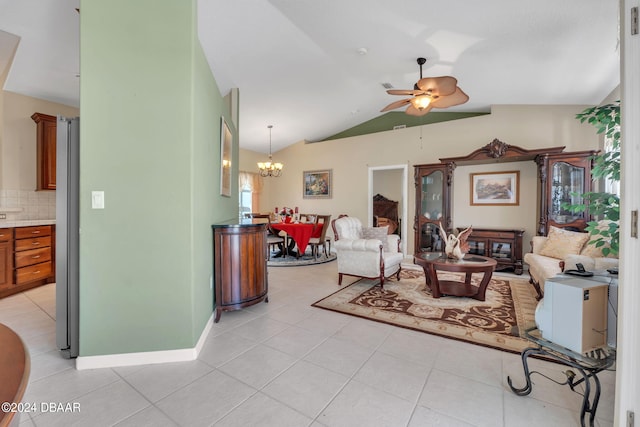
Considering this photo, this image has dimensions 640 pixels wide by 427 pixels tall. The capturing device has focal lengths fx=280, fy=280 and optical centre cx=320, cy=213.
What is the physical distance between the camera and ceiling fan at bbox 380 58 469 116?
2967 mm

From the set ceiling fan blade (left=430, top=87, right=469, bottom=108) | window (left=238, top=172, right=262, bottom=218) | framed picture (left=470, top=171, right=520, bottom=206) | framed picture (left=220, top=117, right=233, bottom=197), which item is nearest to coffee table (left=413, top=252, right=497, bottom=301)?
ceiling fan blade (left=430, top=87, right=469, bottom=108)

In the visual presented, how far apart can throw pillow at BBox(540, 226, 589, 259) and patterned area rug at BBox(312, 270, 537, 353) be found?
1.81 feet

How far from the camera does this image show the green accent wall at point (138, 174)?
6.15 feet

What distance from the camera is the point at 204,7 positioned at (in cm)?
275

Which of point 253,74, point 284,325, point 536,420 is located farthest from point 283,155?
point 536,420

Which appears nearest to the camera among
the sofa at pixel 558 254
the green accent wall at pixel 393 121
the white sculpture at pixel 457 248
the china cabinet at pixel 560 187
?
the sofa at pixel 558 254

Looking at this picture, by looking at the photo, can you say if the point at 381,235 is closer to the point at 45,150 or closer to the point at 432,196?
the point at 432,196

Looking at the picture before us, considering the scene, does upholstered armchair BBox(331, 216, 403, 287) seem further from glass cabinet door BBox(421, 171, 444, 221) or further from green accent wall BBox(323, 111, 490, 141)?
green accent wall BBox(323, 111, 490, 141)

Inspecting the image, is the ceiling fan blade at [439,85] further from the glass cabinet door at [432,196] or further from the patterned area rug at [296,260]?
the patterned area rug at [296,260]

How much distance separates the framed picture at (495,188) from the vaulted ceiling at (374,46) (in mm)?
1266

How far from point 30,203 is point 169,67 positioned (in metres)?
3.90

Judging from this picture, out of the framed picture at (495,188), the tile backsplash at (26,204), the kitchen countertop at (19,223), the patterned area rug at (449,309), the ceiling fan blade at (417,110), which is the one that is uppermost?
the ceiling fan blade at (417,110)

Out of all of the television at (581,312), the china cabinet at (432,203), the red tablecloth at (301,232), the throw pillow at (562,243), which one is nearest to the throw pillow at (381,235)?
the red tablecloth at (301,232)

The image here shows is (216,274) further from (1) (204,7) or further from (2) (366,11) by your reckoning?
(2) (366,11)
